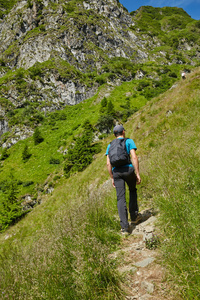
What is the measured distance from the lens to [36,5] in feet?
339

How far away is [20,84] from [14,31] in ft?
185

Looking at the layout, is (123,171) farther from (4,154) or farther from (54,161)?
(4,154)

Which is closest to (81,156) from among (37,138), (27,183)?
(27,183)

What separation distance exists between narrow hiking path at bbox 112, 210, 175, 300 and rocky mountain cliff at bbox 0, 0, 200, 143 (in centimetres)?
6862

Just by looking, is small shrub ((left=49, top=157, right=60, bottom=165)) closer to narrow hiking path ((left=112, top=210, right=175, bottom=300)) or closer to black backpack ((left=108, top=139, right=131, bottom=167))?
black backpack ((left=108, top=139, right=131, bottom=167))

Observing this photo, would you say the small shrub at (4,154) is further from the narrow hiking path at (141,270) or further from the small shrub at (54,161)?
the narrow hiking path at (141,270)

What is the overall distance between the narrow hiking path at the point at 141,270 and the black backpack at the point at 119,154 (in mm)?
1586

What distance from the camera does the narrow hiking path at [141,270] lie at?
206 cm

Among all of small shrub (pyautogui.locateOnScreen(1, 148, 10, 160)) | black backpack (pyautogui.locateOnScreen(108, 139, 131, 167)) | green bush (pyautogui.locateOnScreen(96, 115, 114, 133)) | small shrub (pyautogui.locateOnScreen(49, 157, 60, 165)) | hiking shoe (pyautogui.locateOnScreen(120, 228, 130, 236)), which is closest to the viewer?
hiking shoe (pyautogui.locateOnScreen(120, 228, 130, 236))

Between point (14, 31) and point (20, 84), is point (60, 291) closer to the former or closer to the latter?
point (20, 84)

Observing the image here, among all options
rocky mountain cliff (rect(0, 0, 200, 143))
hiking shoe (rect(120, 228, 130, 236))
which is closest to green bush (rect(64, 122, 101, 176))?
hiking shoe (rect(120, 228, 130, 236))

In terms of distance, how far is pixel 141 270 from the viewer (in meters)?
2.52

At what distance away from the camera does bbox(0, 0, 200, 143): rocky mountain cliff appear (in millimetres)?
75500

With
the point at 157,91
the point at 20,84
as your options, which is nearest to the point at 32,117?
the point at 20,84
